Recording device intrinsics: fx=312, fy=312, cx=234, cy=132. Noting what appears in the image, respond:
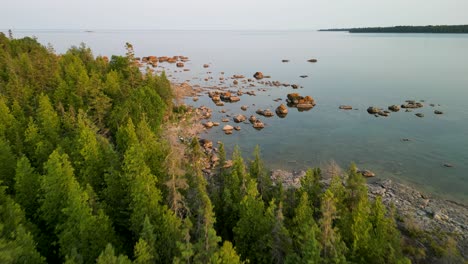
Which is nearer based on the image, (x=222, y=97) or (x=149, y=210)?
(x=149, y=210)

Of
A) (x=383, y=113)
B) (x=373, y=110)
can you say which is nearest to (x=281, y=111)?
(x=373, y=110)

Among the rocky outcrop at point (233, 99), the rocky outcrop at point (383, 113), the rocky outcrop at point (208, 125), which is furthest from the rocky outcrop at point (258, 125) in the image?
the rocky outcrop at point (383, 113)

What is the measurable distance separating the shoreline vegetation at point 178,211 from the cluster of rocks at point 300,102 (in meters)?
37.0

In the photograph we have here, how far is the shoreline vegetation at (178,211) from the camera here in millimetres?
19734

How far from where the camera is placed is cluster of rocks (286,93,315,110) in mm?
75750

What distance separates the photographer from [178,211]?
23.9 metres

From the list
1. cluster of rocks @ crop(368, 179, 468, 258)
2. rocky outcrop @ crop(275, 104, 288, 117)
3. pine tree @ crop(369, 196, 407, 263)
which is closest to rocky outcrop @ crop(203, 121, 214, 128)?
rocky outcrop @ crop(275, 104, 288, 117)

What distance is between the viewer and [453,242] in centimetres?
2758

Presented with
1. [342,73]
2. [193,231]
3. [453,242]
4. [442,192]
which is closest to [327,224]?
[193,231]

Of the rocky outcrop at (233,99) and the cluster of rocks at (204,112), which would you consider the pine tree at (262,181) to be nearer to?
the cluster of rocks at (204,112)

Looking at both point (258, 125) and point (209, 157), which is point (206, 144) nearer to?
point (209, 157)

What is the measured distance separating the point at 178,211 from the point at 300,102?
58510 mm

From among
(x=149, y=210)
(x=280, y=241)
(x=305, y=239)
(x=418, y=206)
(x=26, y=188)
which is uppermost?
(x=26, y=188)

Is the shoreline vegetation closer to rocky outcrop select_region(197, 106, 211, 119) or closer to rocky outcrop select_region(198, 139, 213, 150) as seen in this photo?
rocky outcrop select_region(198, 139, 213, 150)
